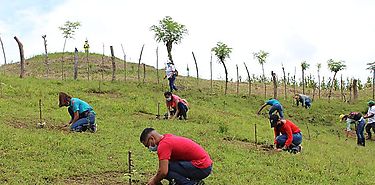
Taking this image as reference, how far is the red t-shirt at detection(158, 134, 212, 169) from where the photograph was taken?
6914mm

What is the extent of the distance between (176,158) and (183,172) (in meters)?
0.25

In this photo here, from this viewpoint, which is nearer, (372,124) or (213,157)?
(213,157)

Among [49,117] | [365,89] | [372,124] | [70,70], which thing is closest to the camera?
[49,117]

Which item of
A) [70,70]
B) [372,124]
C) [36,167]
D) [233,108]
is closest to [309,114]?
[233,108]

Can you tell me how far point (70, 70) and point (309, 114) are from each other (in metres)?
17.1

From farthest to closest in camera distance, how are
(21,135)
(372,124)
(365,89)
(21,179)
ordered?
(365,89) < (372,124) < (21,135) < (21,179)

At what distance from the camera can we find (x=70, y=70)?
33969mm

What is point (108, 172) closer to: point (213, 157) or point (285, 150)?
point (213, 157)

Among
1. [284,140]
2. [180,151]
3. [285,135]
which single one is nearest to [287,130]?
[285,135]

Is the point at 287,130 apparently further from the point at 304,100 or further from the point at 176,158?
the point at 304,100

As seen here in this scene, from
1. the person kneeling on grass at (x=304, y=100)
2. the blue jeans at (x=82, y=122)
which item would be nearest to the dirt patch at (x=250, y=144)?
the blue jeans at (x=82, y=122)

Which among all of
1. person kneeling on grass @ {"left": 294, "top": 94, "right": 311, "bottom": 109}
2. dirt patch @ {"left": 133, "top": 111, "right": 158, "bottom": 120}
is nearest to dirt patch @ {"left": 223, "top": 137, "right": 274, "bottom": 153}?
dirt patch @ {"left": 133, "top": 111, "right": 158, "bottom": 120}

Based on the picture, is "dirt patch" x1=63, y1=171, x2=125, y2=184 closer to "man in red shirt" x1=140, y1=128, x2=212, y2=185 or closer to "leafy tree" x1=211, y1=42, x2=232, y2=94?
"man in red shirt" x1=140, y1=128, x2=212, y2=185

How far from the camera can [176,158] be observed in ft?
24.0
